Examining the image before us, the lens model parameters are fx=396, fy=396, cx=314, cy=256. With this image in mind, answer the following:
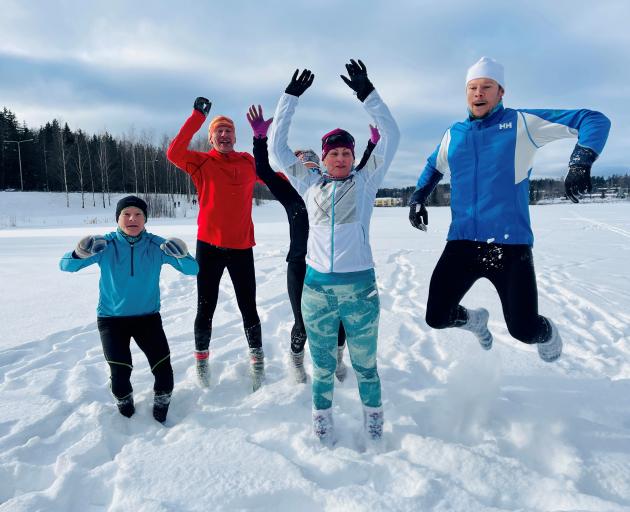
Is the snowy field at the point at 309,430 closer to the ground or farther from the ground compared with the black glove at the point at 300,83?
closer to the ground

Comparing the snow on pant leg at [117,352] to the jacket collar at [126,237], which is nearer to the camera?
the snow on pant leg at [117,352]

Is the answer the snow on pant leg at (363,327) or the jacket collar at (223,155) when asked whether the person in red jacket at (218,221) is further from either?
the snow on pant leg at (363,327)

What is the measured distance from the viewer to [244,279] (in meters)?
3.31

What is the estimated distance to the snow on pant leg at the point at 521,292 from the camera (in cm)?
271

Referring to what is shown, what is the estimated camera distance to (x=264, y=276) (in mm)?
7645

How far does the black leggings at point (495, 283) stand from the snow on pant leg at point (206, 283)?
1721 millimetres

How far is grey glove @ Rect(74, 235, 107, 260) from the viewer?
2.62m

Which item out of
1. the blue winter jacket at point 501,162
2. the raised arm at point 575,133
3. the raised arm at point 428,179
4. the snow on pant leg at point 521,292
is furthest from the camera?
the raised arm at point 428,179

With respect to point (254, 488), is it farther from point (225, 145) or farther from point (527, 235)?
point (225, 145)

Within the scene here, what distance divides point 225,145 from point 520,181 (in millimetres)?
2285

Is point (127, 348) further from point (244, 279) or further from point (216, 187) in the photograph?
point (216, 187)

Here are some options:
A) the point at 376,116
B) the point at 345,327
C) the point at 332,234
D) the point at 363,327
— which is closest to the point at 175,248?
the point at 332,234

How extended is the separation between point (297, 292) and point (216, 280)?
69 cm

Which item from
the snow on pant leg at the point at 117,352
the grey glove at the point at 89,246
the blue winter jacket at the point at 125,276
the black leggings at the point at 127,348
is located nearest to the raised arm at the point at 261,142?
the blue winter jacket at the point at 125,276
